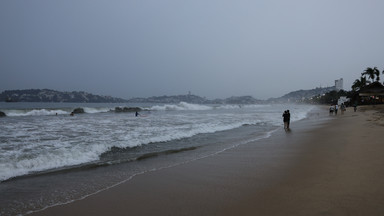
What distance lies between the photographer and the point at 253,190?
4.87 meters

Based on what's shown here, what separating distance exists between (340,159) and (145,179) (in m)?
5.41

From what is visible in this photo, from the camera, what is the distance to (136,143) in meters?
11.2

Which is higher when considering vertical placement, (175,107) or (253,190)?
(175,107)

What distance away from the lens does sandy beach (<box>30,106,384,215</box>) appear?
155 inches

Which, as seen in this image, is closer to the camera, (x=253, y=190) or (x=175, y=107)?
(x=253, y=190)

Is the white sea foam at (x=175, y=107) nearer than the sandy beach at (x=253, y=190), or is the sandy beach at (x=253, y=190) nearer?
the sandy beach at (x=253, y=190)

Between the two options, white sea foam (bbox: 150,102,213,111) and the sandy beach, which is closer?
the sandy beach

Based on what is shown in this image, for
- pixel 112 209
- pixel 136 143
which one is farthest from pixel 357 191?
pixel 136 143

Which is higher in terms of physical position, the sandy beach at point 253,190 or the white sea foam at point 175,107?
the white sea foam at point 175,107

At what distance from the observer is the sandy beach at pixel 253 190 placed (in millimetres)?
3930

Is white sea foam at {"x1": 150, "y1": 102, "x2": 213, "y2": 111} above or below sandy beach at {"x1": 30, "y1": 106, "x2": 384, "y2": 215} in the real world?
above

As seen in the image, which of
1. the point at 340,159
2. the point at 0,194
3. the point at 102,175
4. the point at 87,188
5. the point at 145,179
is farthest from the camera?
the point at 340,159

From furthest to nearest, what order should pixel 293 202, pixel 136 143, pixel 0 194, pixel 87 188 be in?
pixel 136 143 < pixel 87 188 < pixel 0 194 < pixel 293 202

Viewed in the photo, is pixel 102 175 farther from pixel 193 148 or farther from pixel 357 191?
pixel 357 191
